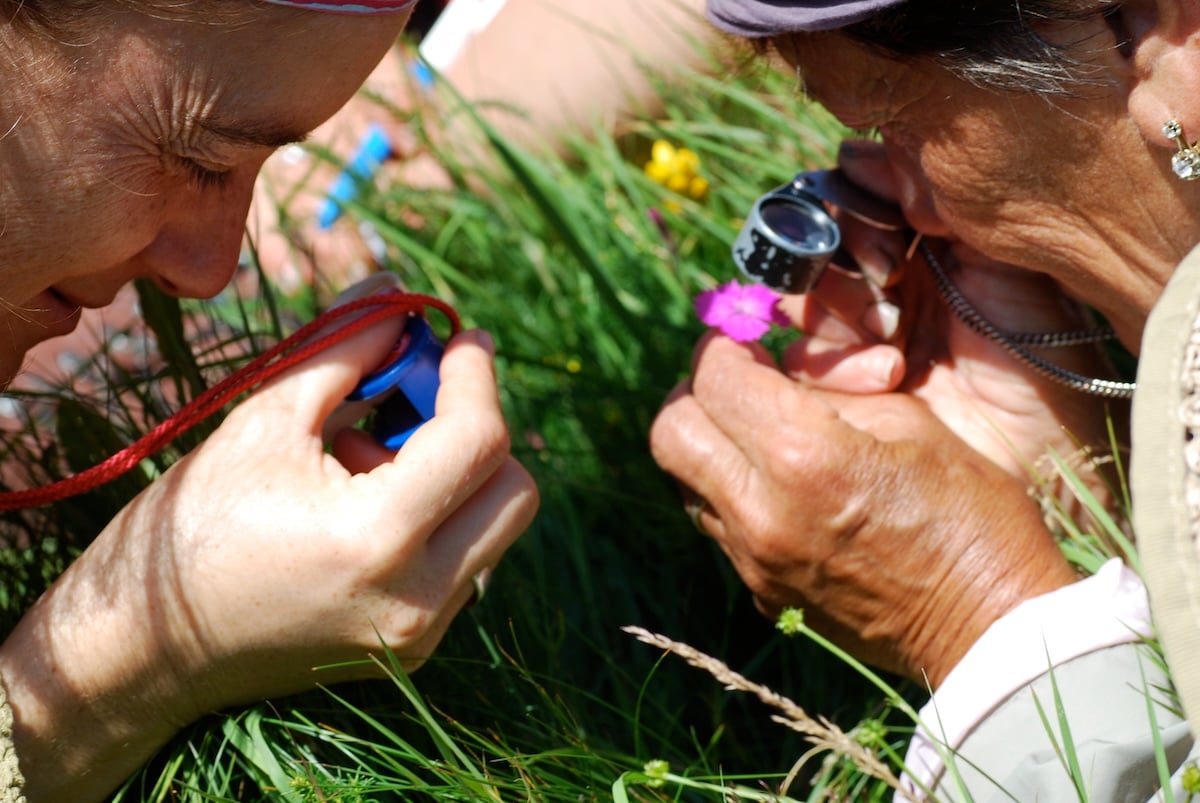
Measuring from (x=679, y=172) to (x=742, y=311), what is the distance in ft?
3.23

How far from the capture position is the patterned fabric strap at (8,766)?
4.28 feet

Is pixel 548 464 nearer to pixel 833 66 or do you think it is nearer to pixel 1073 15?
pixel 833 66

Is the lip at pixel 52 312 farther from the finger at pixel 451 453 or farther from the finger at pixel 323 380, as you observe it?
the finger at pixel 451 453

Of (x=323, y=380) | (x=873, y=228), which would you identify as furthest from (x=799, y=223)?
(x=323, y=380)

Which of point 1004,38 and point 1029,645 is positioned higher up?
point 1004,38

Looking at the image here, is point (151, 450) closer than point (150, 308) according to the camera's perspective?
Yes

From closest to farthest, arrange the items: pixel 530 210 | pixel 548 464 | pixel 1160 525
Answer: pixel 1160 525
pixel 548 464
pixel 530 210

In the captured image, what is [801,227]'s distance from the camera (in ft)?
6.10

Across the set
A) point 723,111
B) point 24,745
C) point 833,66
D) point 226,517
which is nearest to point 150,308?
point 226,517

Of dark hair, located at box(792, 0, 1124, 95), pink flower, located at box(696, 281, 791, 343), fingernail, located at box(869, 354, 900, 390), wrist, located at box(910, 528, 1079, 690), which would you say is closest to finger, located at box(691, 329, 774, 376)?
pink flower, located at box(696, 281, 791, 343)

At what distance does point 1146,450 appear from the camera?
3.17ft

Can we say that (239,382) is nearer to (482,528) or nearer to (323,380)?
(323,380)

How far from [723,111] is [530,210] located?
574 mm

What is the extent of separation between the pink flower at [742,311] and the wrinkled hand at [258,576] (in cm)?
50
